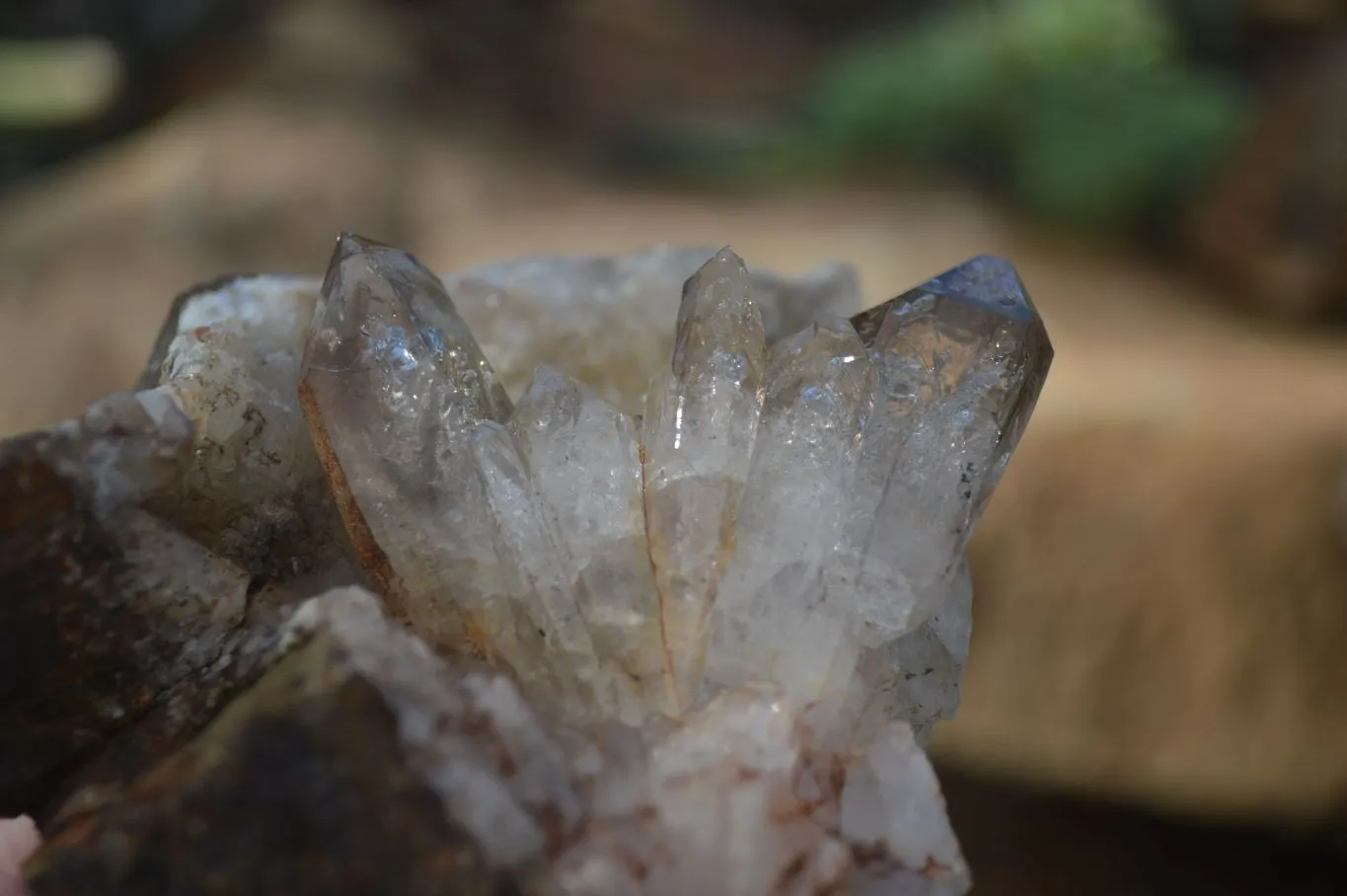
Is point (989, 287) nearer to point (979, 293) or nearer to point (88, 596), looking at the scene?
point (979, 293)

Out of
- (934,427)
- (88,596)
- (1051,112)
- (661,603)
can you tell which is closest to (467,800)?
(661,603)

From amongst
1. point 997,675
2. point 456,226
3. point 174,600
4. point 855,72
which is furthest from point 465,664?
point 855,72

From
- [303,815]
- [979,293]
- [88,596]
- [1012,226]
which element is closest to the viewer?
[303,815]

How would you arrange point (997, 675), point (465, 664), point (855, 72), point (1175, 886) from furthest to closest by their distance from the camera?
point (855, 72), point (997, 675), point (1175, 886), point (465, 664)

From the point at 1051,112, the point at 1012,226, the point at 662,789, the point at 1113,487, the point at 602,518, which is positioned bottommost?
the point at 1113,487

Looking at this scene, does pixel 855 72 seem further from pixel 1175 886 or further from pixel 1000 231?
pixel 1175 886

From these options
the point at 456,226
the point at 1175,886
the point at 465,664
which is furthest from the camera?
the point at 456,226

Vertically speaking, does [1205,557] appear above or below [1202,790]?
above
